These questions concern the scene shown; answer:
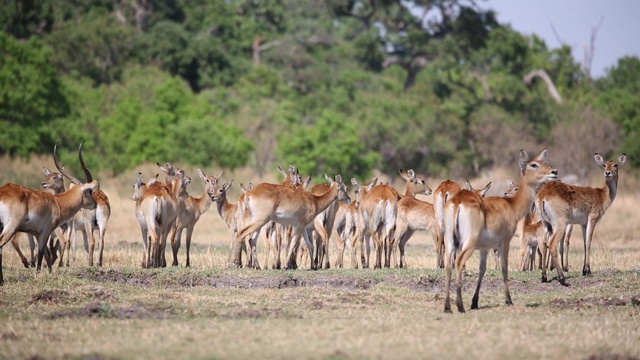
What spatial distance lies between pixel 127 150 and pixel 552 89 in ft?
76.1

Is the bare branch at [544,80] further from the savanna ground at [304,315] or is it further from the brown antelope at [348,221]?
the savanna ground at [304,315]

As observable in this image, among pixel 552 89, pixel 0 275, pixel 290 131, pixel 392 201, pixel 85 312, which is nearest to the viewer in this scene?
pixel 85 312

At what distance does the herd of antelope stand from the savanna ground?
27.3 inches

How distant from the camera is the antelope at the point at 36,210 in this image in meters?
15.5

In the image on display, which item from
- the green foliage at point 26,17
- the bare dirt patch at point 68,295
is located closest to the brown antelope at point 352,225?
the bare dirt patch at point 68,295

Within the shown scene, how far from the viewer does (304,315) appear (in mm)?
13000

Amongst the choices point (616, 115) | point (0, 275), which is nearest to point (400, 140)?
point (616, 115)

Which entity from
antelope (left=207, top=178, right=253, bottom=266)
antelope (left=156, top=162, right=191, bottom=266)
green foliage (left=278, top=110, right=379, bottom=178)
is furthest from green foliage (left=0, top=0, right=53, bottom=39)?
antelope (left=156, top=162, right=191, bottom=266)

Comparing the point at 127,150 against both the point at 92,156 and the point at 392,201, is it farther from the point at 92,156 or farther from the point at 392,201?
the point at 392,201

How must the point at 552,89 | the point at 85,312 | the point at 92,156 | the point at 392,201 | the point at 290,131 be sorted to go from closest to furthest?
the point at 85,312 → the point at 392,201 → the point at 92,156 → the point at 290,131 → the point at 552,89

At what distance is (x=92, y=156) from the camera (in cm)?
4266

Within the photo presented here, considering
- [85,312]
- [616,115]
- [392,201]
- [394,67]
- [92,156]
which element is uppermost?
[394,67]

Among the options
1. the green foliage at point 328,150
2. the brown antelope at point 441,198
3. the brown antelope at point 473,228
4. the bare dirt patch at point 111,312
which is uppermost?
the green foliage at point 328,150

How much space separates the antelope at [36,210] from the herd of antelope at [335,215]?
0.02 metres
